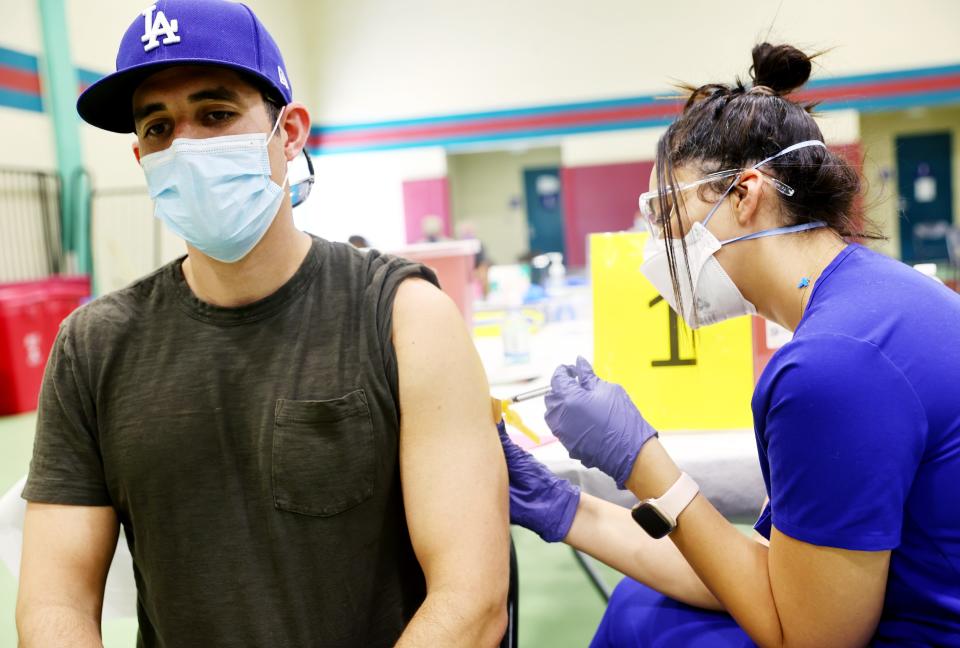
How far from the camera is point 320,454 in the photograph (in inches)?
37.8

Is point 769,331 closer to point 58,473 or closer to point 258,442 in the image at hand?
point 258,442

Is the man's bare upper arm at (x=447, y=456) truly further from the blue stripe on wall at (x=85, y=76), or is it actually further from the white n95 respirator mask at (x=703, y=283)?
the blue stripe on wall at (x=85, y=76)

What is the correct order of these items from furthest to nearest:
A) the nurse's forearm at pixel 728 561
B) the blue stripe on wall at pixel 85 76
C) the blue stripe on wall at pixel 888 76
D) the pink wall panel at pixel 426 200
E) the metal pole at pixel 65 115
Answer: the pink wall panel at pixel 426 200 → the blue stripe on wall at pixel 888 76 → the blue stripe on wall at pixel 85 76 → the metal pole at pixel 65 115 → the nurse's forearm at pixel 728 561

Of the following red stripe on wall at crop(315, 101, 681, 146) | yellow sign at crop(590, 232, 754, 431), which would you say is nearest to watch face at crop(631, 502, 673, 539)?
yellow sign at crop(590, 232, 754, 431)

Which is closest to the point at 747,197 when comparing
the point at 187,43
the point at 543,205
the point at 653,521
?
the point at 653,521

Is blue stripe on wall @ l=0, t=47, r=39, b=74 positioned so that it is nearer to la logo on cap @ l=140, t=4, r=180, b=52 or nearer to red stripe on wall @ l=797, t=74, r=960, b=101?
la logo on cap @ l=140, t=4, r=180, b=52

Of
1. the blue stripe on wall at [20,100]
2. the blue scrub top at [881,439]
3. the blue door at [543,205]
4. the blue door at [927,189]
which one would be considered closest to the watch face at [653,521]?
the blue scrub top at [881,439]

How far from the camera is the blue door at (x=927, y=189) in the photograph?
1093cm

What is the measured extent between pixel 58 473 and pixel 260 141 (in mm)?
555

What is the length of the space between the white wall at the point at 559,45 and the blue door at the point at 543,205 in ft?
11.6

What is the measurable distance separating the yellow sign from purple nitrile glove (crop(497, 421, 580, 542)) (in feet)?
1.39

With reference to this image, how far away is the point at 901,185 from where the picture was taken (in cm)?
1103

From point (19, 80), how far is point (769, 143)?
5.90m

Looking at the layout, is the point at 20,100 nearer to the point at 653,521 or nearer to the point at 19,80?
the point at 19,80
